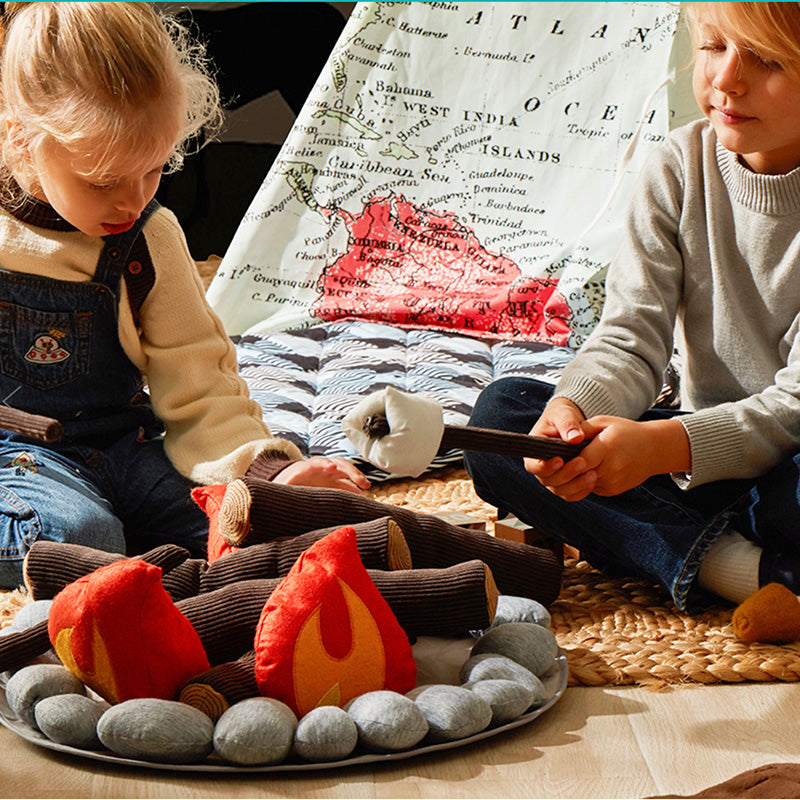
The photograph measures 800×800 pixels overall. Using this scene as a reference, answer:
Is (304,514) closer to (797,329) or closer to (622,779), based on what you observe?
(622,779)

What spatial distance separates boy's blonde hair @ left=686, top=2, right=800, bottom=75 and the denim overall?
574 millimetres

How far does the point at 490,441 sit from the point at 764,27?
41 cm

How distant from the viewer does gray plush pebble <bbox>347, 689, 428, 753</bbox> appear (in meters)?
0.72

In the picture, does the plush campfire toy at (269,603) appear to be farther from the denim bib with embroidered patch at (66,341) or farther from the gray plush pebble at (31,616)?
the denim bib with embroidered patch at (66,341)

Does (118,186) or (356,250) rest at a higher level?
(118,186)

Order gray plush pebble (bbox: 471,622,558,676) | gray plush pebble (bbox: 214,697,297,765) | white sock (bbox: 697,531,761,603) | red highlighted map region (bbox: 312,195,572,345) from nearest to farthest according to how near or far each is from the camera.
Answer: gray plush pebble (bbox: 214,697,297,765) → gray plush pebble (bbox: 471,622,558,676) → white sock (bbox: 697,531,761,603) → red highlighted map region (bbox: 312,195,572,345)

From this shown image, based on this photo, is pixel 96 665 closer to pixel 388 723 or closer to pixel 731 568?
pixel 388 723

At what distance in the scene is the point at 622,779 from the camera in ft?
2.35

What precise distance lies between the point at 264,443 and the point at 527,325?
0.85 meters

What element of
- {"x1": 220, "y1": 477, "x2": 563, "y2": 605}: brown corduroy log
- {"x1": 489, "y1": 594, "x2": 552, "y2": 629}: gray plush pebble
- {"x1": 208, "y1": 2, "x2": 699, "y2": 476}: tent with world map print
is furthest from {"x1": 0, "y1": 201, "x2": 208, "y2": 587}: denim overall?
{"x1": 208, "y1": 2, "x2": 699, "y2": 476}: tent with world map print

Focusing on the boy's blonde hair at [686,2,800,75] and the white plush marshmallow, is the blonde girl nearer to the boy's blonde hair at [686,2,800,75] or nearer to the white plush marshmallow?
the white plush marshmallow

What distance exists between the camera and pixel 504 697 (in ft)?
2.51

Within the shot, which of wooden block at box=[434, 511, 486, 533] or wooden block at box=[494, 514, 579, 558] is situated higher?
wooden block at box=[434, 511, 486, 533]

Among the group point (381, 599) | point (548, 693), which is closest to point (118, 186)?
point (381, 599)
